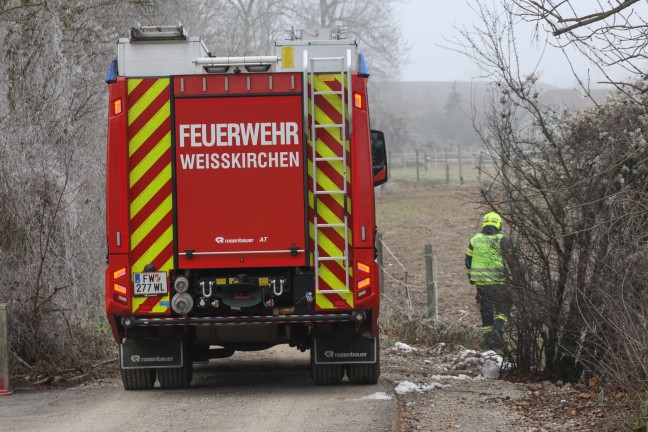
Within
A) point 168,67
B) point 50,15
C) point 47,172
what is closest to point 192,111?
point 168,67

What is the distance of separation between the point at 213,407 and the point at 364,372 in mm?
1821

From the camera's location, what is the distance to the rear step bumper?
9.81 meters

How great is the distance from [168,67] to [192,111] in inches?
18.4

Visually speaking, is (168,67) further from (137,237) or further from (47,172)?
(47,172)

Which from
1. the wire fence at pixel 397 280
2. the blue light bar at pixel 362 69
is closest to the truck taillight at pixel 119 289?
the blue light bar at pixel 362 69

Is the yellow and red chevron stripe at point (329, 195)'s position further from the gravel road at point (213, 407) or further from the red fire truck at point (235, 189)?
the gravel road at point (213, 407)

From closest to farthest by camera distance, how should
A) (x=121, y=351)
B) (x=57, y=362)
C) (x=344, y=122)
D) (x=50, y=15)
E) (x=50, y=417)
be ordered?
(x=50, y=417) → (x=344, y=122) → (x=121, y=351) → (x=57, y=362) → (x=50, y=15)

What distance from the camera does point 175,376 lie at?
10.7m

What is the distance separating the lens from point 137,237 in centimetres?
986

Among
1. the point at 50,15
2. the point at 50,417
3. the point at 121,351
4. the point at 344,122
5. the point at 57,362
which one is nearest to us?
the point at 50,417

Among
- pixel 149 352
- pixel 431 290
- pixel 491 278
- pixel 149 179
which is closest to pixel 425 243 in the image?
pixel 431 290

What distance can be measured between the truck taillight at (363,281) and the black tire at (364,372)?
96 centimetres

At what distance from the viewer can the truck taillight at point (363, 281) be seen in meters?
9.82

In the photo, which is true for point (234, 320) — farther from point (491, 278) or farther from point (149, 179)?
point (491, 278)
